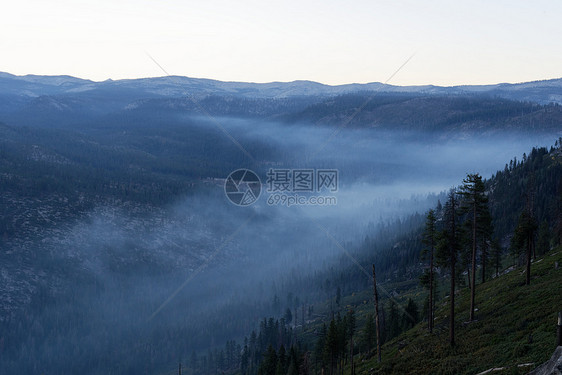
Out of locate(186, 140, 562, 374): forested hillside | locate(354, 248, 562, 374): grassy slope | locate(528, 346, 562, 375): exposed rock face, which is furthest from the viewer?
locate(186, 140, 562, 374): forested hillside

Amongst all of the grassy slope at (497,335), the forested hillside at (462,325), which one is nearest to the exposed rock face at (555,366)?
the grassy slope at (497,335)

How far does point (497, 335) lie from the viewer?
40.0 m

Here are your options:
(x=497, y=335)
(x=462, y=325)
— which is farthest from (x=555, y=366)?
(x=462, y=325)

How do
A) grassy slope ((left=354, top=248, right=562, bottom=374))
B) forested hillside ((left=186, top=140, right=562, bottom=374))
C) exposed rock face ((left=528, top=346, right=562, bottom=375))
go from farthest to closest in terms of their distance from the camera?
forested hillside ((left=186, top=140, right=562, bottom=374)), grassy slope ((left=354, top=248, right=562, bottom=374)), exposed rock face ((left=528, top=346, right=562, bottom=375))

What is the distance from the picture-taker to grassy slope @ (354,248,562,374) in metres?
33.8

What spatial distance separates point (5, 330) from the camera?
167 metres

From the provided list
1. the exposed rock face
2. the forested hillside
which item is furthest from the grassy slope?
the exposed rock face

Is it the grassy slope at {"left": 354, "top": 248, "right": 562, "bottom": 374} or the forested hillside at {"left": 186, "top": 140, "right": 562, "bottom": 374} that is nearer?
the grassy slope at {"left": 354, "top": 248, "right": 562, "bottom": 374}

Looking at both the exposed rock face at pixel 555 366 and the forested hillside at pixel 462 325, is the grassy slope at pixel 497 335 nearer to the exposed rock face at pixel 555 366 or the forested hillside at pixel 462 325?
the forested hillside at pixel 462 325

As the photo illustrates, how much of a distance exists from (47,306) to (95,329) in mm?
26176

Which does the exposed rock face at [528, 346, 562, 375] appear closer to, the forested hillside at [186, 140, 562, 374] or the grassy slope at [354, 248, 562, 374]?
the grassy slope at [354, 248, 562, 374]

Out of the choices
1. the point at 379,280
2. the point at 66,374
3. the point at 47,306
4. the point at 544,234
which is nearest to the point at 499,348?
the point at 544,234

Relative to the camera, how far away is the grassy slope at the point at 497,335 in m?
33.8

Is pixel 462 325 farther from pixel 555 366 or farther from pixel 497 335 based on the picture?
pixel 555 366
